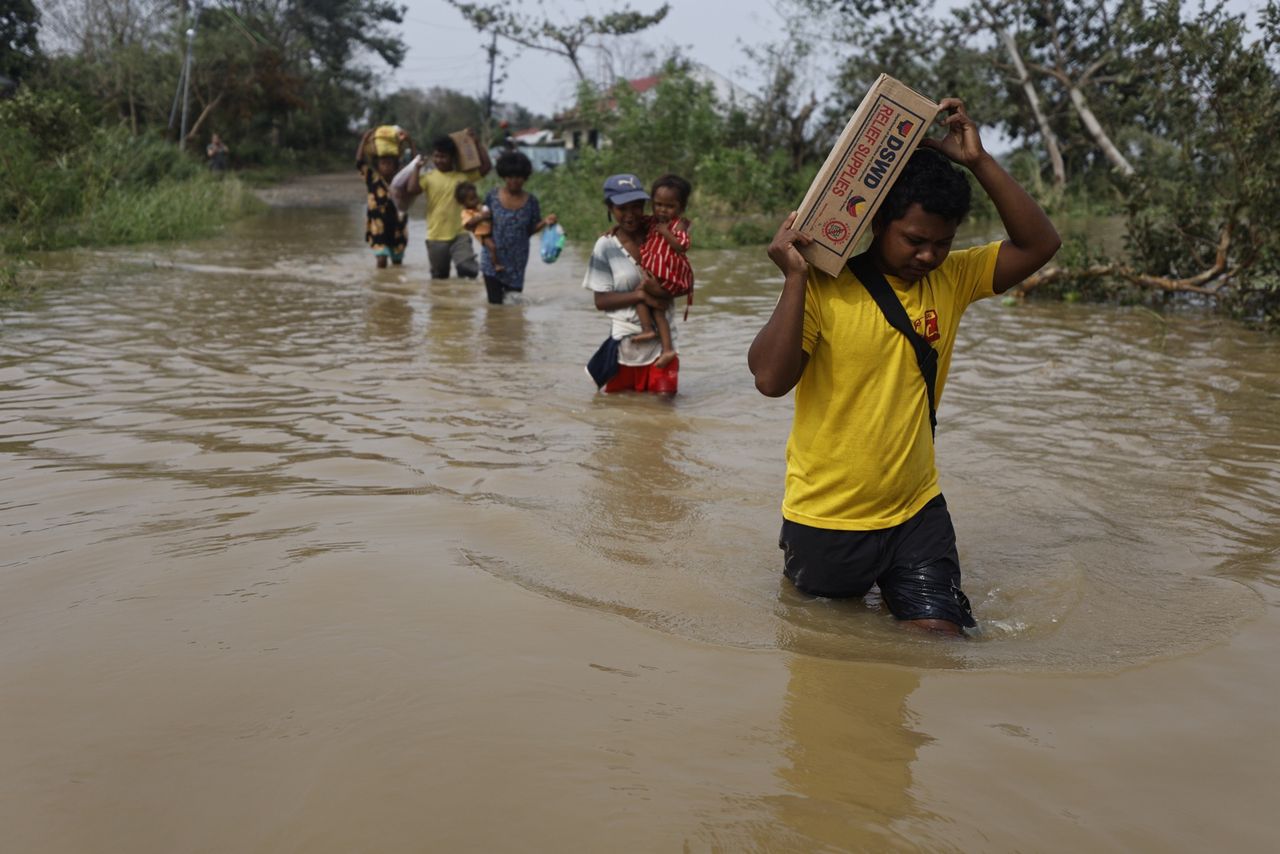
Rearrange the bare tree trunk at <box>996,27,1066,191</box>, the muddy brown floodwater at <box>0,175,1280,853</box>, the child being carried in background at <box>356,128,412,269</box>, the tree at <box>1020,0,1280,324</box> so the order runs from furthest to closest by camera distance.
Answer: the bare tree trunk at <box>996,27,1066,191</box> → the child being carried in background at <box>356,128,412,269</box> → the tree at <box>1020,0,1280,324</box> → the muddy brown floodwater at <box>0,175,1280,853</box>

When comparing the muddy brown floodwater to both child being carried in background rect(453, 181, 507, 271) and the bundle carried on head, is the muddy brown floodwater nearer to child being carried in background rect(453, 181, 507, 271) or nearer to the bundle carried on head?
child being carried in background rect(453, 181, 507, 271)

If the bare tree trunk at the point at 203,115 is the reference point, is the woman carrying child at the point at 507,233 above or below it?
below

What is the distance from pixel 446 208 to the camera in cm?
1212

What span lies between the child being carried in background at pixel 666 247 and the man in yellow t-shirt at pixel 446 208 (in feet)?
18.0

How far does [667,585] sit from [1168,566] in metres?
1.76

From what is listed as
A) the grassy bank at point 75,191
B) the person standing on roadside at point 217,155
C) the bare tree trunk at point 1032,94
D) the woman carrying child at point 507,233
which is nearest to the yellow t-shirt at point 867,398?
the woman carrying child at point 507,233

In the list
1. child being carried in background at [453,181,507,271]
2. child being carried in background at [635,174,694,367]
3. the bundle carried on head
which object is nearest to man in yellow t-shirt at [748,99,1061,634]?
child being carried in background at [635,174,694,367]

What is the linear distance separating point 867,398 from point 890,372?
0.10 m

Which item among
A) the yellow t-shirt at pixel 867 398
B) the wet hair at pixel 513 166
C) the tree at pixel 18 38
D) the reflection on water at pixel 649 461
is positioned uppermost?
the tree at pixel 18 38

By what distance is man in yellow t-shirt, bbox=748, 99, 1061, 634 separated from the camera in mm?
3191

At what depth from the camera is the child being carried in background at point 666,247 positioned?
643cm

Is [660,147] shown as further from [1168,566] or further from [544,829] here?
[544,829]

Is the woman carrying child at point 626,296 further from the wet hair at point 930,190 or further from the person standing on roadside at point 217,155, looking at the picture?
the person standing on roadside at point 217,155

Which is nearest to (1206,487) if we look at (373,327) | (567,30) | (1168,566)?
(1168,566)
